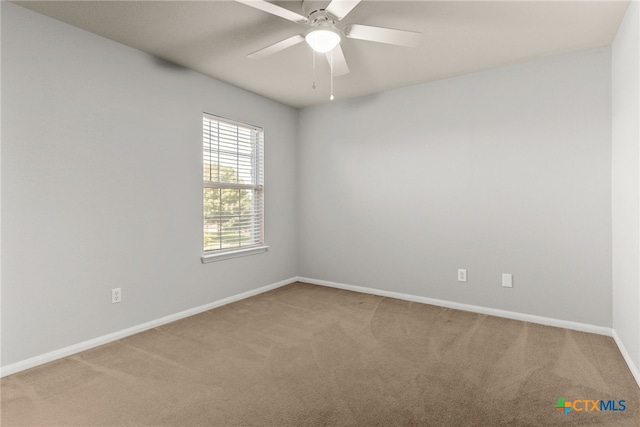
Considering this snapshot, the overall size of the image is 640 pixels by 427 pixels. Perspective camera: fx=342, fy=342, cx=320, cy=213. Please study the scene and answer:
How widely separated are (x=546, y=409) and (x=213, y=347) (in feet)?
7.11

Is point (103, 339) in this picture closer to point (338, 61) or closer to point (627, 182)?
point (338, 61)

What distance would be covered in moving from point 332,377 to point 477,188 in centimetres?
236

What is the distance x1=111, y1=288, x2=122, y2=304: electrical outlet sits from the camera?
277cm

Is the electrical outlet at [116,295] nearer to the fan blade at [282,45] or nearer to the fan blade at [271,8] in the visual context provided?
the fan blade at [282,45]

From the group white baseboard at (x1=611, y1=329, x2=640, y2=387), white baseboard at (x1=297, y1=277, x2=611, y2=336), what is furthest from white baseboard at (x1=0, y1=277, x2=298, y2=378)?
white baseboard at (x1=611, y1=329, x2=640, y2=387)

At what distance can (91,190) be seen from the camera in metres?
2.63

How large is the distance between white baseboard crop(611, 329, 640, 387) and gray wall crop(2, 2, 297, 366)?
11.2ft

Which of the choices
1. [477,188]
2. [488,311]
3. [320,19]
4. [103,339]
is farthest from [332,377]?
[477,188]

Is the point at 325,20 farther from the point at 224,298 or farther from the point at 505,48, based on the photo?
the point at 224,298


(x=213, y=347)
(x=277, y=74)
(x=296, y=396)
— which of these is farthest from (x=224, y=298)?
(x=277, y=74)

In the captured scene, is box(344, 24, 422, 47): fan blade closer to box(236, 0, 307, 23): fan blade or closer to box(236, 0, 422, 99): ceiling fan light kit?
box(236, 0, 422, 99): ceiling fan light kit

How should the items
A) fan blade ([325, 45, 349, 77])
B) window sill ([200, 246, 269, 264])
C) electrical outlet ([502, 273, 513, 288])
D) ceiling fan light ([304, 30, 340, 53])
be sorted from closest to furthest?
ceiling fan light ([304, 30, 340, 53]), fan blade ([325, 45, 349, 77]), electrical outlet ([502, 273, 513, 288]), window sill ([200, 246, 269, 264])

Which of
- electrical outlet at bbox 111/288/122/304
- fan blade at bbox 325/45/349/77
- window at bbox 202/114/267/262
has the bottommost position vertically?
electrical outlet at bbox 111/288/122/304

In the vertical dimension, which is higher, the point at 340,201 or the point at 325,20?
the point at 325,20
